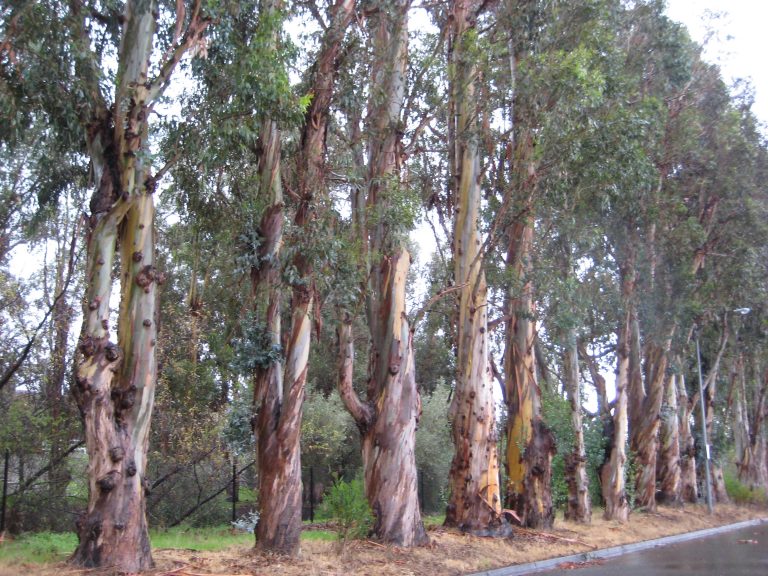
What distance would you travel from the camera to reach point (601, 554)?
17.4m

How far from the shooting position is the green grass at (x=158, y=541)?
1180 centimetres

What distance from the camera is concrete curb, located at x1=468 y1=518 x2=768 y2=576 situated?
14.3m

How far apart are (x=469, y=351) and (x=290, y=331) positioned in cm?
529

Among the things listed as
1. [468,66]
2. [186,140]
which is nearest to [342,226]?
[186,140]

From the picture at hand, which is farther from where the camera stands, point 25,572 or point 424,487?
point 424,487

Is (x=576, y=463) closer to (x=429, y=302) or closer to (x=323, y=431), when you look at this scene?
(x=323, y=431)

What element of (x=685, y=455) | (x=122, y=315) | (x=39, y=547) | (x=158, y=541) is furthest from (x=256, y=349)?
(x=685, y=455)

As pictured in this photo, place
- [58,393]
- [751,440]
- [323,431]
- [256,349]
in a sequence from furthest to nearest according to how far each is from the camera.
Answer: [751,440] < [323,431] < [58,393] < [256,349]

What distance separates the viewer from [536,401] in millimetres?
→ 19469

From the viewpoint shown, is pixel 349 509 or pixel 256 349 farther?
pixel 349 509

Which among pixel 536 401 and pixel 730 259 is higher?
pixel 730 259

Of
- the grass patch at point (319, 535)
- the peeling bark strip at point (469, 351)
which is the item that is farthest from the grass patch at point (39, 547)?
the peeling bark strip at point (469, 351)

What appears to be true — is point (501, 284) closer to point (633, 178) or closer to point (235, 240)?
point (633, 178)

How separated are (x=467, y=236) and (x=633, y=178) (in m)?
4.59
